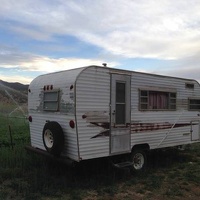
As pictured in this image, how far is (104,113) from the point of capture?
7914 millimetres

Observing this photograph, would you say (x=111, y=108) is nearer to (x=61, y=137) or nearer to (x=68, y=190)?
(x=61, y=137)

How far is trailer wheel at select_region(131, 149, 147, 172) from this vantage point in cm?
886

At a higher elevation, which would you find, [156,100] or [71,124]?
[156,100]

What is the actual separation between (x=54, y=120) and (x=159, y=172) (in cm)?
342

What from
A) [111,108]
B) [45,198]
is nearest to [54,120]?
[111,108]

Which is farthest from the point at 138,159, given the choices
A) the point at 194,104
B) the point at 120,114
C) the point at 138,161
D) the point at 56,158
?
the point at 194,104

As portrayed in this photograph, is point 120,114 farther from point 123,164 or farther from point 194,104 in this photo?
point 194,104

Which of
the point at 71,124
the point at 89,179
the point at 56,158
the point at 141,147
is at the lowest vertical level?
the point at 89,179

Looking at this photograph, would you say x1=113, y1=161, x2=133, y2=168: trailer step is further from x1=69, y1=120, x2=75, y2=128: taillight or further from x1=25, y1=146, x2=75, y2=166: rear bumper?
x1=69, y1=120, x2=75, y2=128: taillight

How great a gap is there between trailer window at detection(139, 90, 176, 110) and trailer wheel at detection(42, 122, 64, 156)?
2.59 m

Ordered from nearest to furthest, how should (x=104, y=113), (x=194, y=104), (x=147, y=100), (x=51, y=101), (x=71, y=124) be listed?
(x=71, y=124)
(x=104, y=113)
(x=51, y=101)
(x=147, y=100)
(x=194, y=104)

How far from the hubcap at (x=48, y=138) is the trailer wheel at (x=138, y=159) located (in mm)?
2376

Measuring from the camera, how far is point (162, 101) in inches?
384

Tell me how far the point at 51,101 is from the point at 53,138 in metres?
1.07
